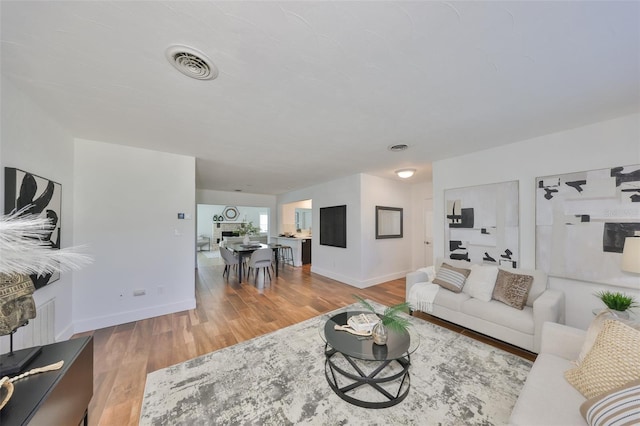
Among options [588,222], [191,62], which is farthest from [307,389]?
[588,222]

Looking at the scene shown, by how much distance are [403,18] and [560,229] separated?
3.01 meters

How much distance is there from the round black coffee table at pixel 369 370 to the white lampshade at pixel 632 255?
6.52 ft

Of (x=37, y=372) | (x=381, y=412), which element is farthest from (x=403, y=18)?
(x=37, y=372)

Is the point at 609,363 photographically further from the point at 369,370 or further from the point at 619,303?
the point at 369,370

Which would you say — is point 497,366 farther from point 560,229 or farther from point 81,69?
point 81,69

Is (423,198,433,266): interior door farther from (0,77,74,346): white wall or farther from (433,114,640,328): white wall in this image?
(0,77,74,346): white wall

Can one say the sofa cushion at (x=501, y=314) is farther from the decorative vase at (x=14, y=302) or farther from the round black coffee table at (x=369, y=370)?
the decorative vase at (x=14, y=302)

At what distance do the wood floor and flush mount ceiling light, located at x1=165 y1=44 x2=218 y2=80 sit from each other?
98.5 inches

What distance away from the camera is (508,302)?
2510mm

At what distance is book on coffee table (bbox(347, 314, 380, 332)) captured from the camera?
1.94m

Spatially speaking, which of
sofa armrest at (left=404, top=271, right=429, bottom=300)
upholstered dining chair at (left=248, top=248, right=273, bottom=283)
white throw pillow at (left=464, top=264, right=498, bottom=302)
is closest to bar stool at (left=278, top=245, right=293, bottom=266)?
upholstered dining chair at (left=248, top=248, right=273, bottom=283)

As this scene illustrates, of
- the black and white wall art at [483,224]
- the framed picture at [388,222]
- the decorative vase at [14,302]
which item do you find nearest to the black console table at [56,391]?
the decorative vase at [14,302]

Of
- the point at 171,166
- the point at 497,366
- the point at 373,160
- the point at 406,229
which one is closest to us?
the point at 497,366

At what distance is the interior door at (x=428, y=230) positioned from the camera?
5.52m
